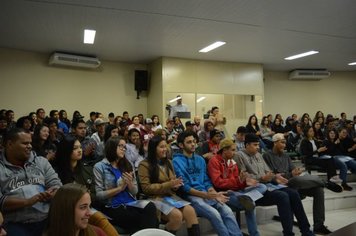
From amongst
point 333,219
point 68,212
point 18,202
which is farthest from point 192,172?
point 333,219

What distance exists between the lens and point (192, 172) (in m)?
3.46

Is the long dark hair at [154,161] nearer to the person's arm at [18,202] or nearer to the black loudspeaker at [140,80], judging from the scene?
the person's arm at [18,202]

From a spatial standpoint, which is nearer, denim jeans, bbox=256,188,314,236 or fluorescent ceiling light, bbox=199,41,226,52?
denim jeans, bbox=256,188,314,236

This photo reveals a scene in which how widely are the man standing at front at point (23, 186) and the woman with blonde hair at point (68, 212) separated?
0.86 m

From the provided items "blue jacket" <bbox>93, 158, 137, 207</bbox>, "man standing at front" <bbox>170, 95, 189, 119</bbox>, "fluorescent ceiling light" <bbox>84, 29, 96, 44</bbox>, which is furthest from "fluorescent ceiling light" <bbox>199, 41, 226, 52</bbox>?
"blue jacket" <bbox>93, 158, 137, 207</bbox>

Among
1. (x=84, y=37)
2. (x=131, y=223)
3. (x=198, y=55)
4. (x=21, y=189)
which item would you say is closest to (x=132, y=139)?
(x=131, y=223)

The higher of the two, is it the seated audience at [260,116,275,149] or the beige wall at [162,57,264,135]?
the beige wall at [162,57,264,135]

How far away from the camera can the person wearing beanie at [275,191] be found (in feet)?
11.2

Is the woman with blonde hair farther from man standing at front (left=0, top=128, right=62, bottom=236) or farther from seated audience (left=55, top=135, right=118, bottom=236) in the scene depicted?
seated audience (left=55, top=135, right=118, bottom=236)

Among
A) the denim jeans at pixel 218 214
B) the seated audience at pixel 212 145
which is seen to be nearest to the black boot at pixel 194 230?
the denim jeans at pixel 218 214

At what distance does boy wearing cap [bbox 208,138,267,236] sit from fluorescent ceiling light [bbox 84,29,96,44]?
427cm

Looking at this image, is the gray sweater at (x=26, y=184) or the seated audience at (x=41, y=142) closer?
the gray sweater at (x=26, y=184)

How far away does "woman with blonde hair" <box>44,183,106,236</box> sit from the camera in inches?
56.4

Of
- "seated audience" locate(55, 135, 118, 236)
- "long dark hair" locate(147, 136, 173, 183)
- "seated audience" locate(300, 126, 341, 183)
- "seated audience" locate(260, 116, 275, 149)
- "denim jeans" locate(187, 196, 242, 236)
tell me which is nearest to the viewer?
"seated audience" locate(55, 135, 118, 236)
